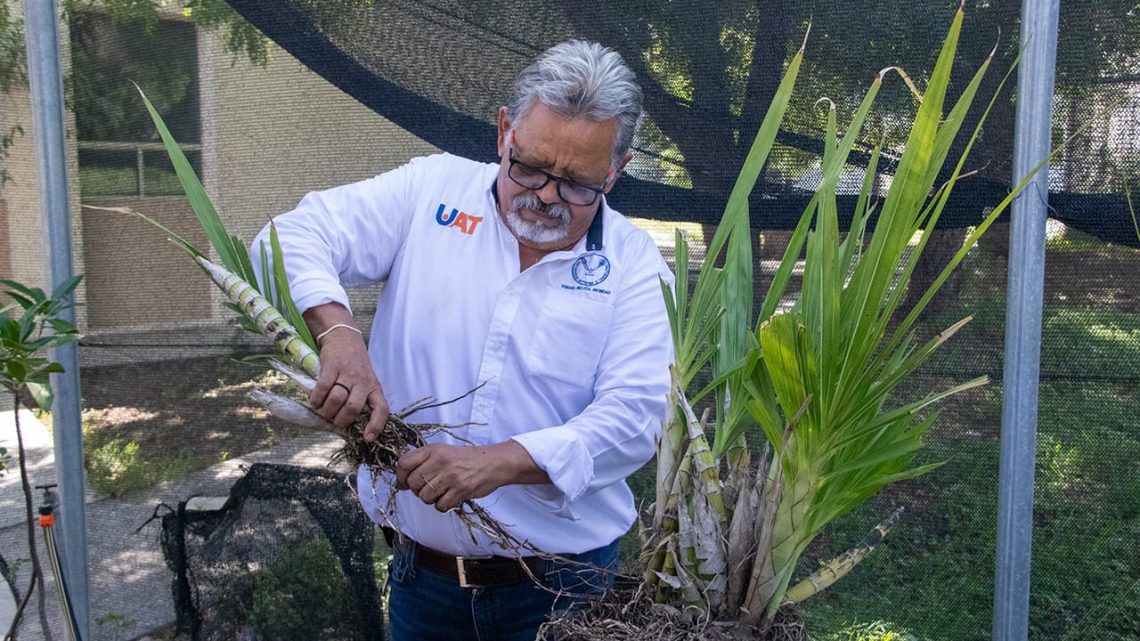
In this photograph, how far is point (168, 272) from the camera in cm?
291

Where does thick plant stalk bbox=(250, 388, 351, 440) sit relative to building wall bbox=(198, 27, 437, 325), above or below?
below

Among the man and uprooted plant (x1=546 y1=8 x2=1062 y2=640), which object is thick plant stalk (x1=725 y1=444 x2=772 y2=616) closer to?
uprooted plant (x1=546 y1=8 x2=1062 y2=640)

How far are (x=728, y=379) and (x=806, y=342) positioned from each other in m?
0.31

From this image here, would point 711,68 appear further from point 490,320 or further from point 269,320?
point 269,320

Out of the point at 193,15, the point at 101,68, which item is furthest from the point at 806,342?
the point at 101,68

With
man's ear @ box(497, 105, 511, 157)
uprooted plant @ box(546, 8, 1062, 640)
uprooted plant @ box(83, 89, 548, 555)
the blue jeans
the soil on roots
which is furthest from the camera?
the blue jeans

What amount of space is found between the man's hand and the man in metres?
0.14

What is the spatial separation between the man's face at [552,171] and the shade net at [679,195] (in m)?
0.50

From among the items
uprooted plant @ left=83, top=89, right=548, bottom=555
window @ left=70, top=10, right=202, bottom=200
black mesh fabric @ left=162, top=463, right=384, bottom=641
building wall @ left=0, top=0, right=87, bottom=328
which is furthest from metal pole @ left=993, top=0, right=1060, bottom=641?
building wall @ left=0, top=0, right=87, bottom=328

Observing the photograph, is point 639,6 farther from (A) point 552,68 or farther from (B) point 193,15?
(B) point 193,15

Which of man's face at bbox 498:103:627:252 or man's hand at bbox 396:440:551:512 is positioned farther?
man's face at bbox 498:103:627:252

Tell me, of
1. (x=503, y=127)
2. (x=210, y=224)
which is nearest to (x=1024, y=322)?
(x=503, y=127)

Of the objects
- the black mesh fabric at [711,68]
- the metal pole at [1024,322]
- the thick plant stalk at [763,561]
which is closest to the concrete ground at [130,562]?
the black mesh fabric at [711,68]

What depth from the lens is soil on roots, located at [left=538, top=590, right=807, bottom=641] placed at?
1.35 meters
